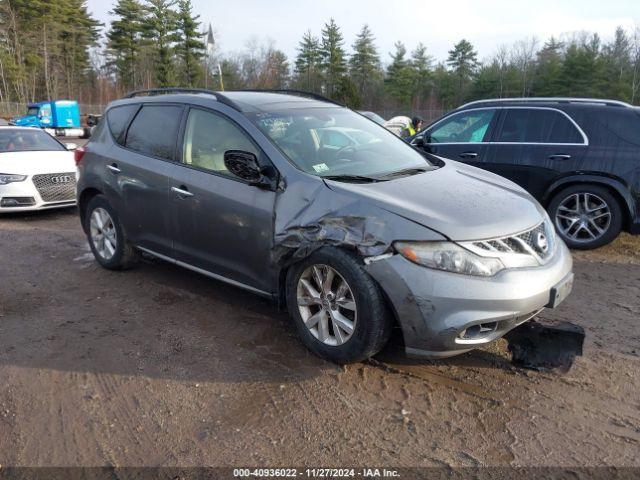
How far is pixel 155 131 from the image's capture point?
4.83 m

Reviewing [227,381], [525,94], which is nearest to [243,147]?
[227,381]

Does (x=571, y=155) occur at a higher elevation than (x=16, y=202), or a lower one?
higher

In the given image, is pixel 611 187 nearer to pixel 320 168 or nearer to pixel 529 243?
pixel 529 243

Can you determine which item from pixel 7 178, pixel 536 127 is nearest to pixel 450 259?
pixel 536 127

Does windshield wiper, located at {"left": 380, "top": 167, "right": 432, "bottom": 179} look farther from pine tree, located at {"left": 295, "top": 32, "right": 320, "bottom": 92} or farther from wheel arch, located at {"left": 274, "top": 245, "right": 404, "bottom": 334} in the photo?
pine tree, located at {"left": 295, "top": 32, "right": 320, "bottom": 92}

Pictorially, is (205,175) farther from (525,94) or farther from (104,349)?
(525,94)

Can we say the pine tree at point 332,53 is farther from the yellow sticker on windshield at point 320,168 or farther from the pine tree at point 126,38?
the yellow sticker on windshield at point 320,168

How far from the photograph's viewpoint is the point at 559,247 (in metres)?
3.66

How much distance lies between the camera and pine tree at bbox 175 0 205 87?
53469mm

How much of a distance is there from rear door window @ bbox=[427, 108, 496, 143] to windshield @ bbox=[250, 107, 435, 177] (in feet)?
9.21

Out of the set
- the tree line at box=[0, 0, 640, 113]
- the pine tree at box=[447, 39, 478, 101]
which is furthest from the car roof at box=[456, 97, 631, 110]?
the pine tree at box=[447, 39, 478, 101]

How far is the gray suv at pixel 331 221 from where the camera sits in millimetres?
3049

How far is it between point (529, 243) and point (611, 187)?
139 inches

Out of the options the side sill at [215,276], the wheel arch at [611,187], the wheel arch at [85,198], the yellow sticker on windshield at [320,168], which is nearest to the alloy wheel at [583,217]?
the wheel arch at [611,187]
